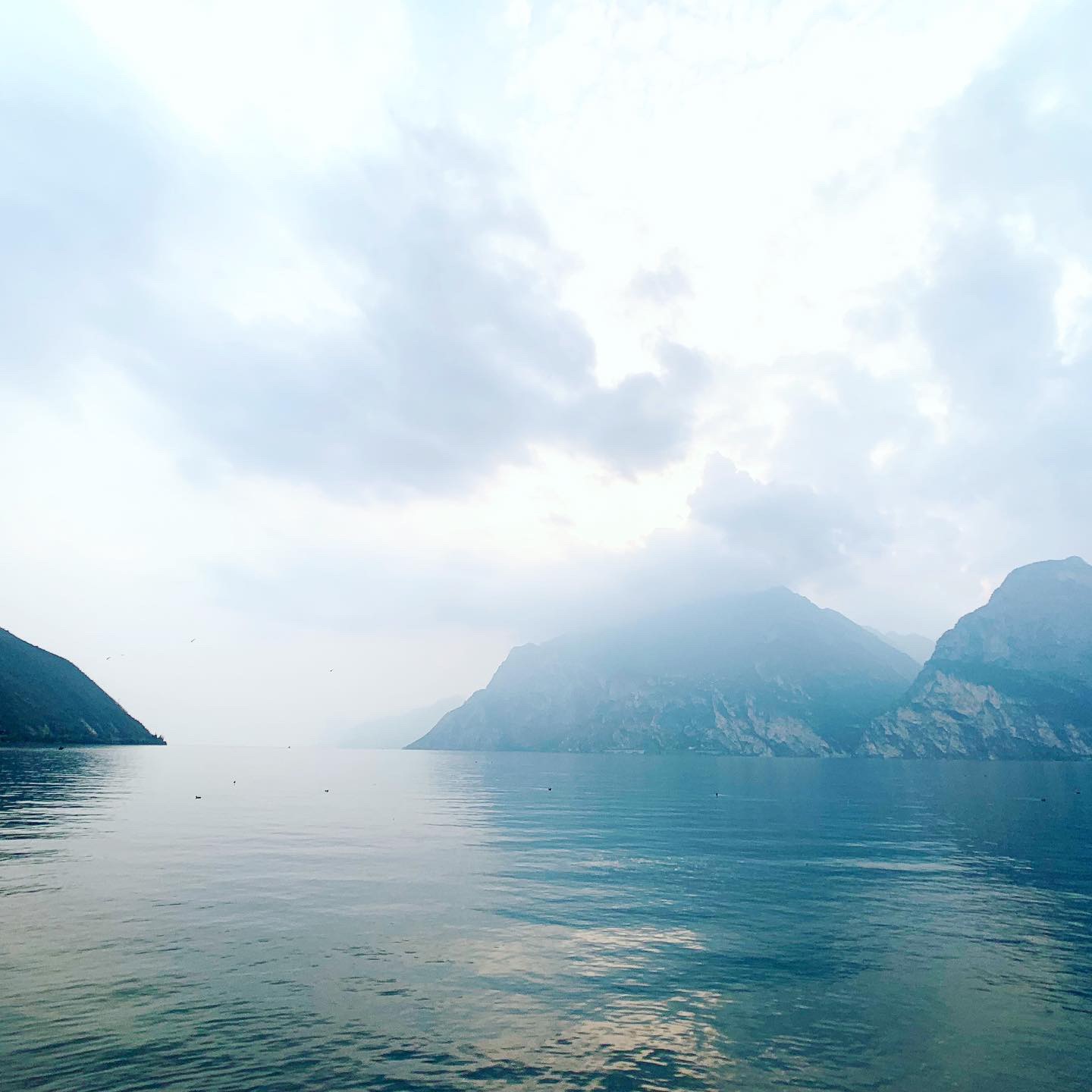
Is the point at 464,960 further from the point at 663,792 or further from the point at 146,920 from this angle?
the point at 663,792

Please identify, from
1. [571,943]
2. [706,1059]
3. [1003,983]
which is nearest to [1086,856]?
[1003,983]

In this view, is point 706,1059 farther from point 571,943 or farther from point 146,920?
point 146,920

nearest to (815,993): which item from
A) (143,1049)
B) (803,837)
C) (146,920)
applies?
(143,1049)

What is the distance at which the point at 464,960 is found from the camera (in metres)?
34.2

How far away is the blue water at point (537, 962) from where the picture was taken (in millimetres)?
23828

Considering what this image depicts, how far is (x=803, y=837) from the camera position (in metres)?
79.2

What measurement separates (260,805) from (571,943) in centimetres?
9407

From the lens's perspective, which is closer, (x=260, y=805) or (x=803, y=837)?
(x=803, y=837)

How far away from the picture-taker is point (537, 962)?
34.4 metres

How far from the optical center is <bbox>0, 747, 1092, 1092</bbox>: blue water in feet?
A: 78.2

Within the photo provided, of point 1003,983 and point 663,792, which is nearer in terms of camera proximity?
point 1003,983

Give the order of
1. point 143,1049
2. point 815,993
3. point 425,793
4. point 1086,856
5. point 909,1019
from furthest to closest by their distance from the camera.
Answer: point 425,793
point 1086,856
point 815,993
point 909,1019
point 143,1049

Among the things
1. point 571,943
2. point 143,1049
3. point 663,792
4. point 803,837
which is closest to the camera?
point 143,1049

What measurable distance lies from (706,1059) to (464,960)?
14.1m
